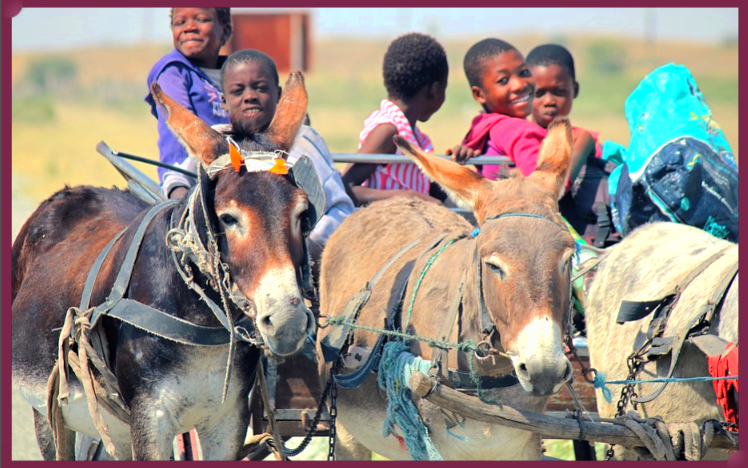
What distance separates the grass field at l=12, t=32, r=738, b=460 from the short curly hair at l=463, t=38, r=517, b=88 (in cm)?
311

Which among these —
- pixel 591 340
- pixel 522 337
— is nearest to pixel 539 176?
pixel 522 337

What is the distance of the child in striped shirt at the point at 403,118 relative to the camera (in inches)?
223

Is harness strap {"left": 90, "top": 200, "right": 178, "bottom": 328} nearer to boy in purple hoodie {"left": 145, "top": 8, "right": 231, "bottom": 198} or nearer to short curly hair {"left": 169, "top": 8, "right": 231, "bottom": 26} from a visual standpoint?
boy in purple hoodie {"left": 145, "top": 8, "right": 231, "bottom": 198}

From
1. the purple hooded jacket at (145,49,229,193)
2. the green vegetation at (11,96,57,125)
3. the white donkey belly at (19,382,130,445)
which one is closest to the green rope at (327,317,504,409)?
the white donkey belly at (19,382,130,445)

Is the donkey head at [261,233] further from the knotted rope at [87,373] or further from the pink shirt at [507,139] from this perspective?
the pink shirt at [507,139]

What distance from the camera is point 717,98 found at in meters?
37.8

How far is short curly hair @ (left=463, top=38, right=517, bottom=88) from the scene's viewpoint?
601 centimetres

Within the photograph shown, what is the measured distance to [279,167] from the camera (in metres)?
3.82

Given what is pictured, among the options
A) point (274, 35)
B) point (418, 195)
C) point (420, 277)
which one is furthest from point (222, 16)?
point (274, 35)

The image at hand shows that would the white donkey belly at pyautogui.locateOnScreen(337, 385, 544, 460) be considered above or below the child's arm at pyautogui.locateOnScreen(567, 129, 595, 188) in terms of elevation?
below

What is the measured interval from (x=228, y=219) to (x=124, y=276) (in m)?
0.63

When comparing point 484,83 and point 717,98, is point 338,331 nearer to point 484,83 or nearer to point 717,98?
point 484,83

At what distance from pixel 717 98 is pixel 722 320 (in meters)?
35.7

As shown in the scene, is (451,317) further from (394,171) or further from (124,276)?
(394,171)
